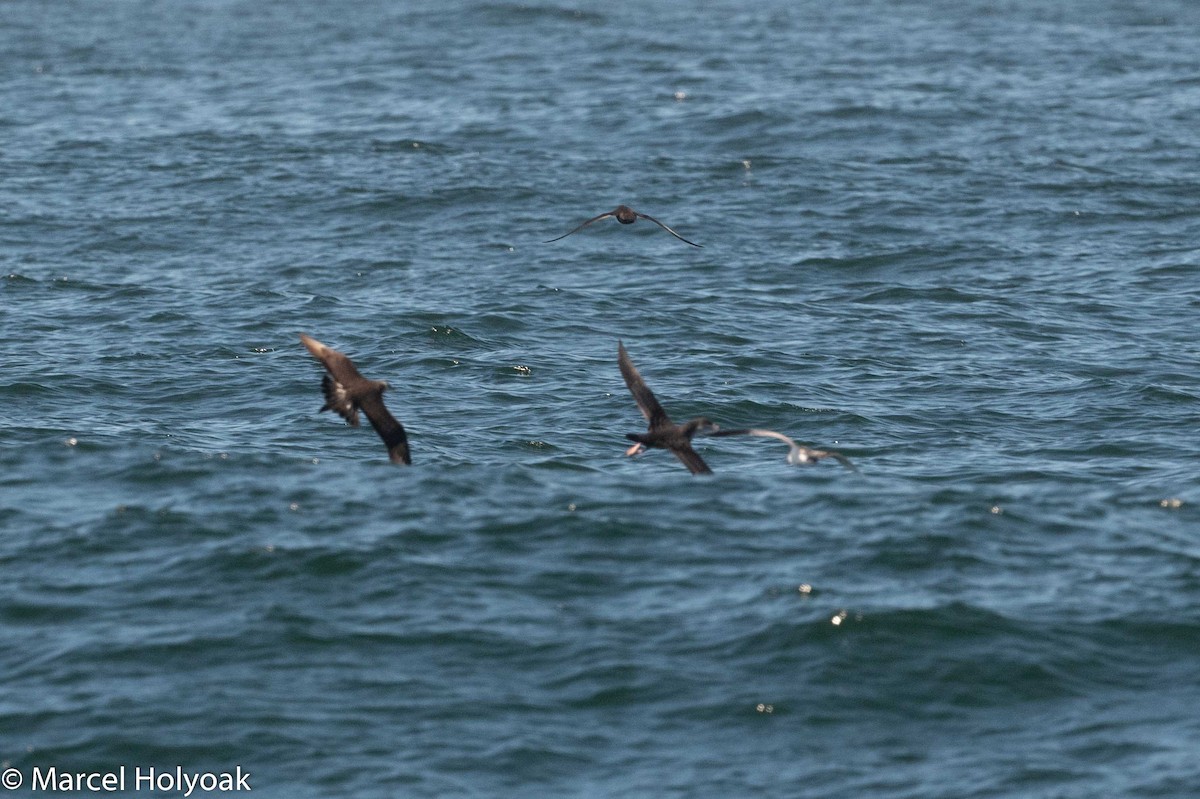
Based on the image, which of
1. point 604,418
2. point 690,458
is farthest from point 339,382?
point 604,418

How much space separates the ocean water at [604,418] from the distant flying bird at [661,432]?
2.44 feet

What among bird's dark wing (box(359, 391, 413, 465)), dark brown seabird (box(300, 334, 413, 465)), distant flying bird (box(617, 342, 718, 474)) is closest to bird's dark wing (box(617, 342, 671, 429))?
distant flying bird (box(617, 342, 718, 474))

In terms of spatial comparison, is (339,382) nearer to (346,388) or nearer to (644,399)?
(346,388)

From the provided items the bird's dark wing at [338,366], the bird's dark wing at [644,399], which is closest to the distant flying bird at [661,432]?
the bird's dark wing at [644,399]

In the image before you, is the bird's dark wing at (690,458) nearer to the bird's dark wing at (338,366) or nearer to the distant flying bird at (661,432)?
the distant flying bird at (661,432)

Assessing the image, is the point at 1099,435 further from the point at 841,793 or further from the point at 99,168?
the point at 99,168

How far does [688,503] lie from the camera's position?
63.6 feet

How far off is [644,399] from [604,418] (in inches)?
211

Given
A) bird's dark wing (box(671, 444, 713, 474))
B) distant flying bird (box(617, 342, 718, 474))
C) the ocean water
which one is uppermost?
distant flying bird (box(617, 342, 718, 474))

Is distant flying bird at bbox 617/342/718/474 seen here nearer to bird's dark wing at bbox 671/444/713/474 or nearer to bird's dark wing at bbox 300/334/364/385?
bird's dark wing at bbox 671/444/713/474

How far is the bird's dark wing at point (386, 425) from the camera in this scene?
17816mm

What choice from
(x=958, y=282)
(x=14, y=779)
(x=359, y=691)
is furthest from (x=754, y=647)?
(x=958, y=282)

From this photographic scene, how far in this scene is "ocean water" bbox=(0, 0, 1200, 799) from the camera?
48.6 ft

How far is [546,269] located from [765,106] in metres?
13.4
